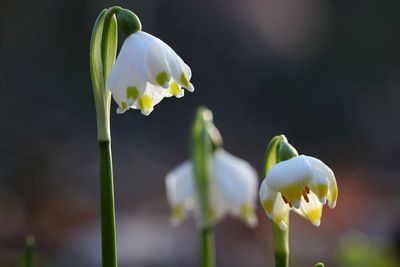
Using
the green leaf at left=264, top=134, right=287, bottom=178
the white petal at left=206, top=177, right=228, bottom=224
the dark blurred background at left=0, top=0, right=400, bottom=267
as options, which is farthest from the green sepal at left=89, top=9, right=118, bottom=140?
the dark blurred background at left=0, top=0, right=400, bottom=267

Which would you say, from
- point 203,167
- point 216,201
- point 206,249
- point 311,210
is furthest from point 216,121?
point 311,210

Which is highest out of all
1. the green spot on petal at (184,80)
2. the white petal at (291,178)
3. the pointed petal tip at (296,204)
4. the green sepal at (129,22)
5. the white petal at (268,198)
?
the green sepal at (129,22)

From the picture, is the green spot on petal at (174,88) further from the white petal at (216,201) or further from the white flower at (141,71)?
the white petal at (216,201)

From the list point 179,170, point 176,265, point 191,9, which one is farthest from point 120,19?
point 191,9

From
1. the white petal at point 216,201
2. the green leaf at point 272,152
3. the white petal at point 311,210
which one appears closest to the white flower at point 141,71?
the green leaf at point 272,152

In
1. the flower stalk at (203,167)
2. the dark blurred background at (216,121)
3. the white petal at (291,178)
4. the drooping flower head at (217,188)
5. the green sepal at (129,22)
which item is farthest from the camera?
the dark blurred background at (216,121)
